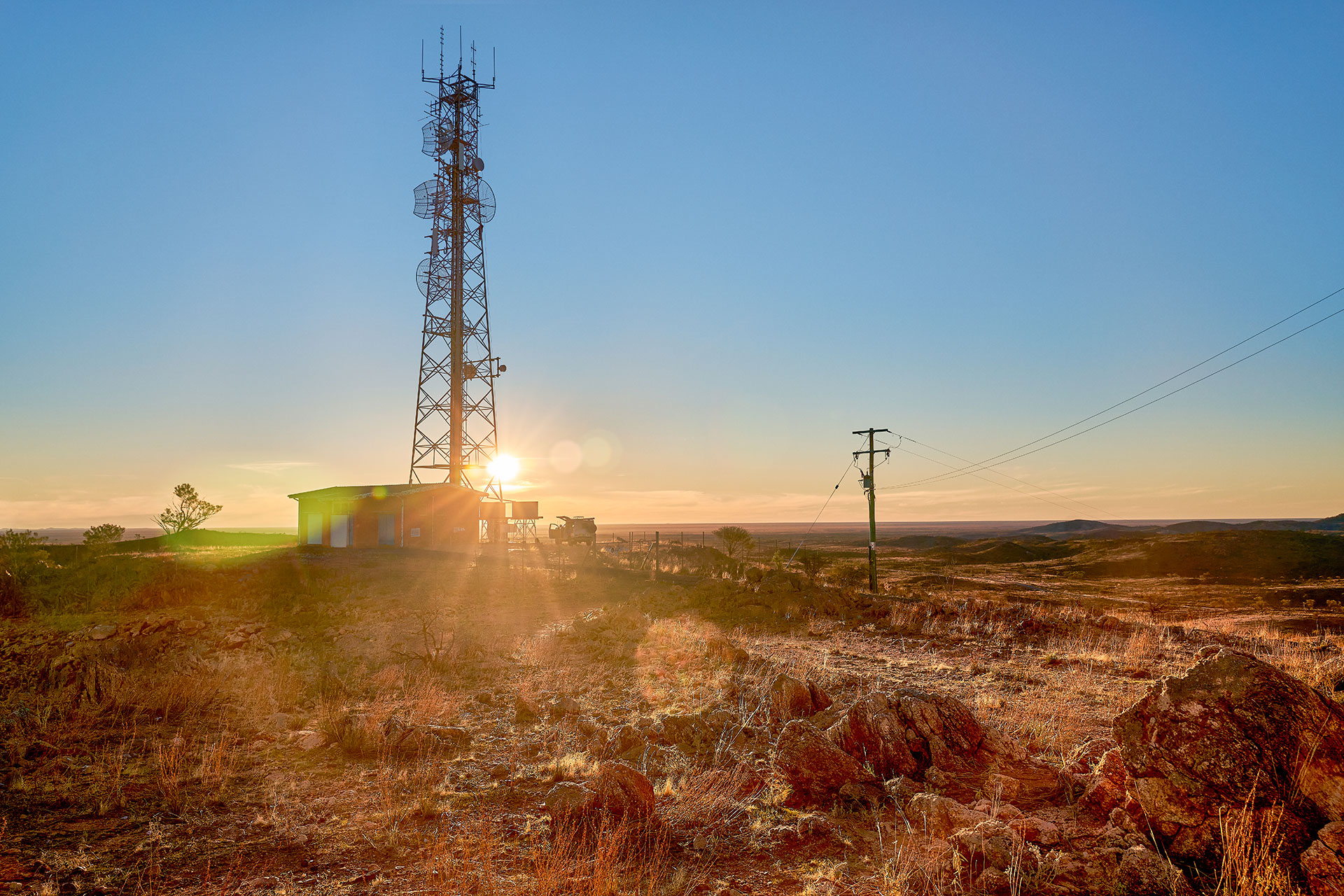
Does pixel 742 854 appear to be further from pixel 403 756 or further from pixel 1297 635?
pixel 1297 635

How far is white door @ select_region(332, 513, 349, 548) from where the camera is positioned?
34.9 metres

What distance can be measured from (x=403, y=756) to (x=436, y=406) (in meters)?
34.9

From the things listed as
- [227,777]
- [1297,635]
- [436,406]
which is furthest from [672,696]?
[436,406]

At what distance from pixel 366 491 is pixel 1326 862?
122ft

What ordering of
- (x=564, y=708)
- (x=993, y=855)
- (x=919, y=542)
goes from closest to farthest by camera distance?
(x=993, y=855) < (x=564, y=708) < (x=919, y=542)

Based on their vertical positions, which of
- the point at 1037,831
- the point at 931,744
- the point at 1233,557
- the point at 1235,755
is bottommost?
the point at 1233,557

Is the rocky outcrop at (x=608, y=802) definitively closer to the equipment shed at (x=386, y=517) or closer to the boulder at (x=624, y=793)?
the boulder at (x=624, y=793)

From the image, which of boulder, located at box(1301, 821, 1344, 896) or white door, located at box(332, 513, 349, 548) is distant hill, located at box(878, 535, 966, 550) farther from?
boulder, located at box(1301, 821, 1344, 896)

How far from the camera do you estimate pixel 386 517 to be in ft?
115

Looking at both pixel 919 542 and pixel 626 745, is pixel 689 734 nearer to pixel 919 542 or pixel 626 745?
pixel 626 745

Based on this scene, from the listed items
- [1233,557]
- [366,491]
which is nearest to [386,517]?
[366,491]

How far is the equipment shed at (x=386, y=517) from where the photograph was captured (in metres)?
34.9

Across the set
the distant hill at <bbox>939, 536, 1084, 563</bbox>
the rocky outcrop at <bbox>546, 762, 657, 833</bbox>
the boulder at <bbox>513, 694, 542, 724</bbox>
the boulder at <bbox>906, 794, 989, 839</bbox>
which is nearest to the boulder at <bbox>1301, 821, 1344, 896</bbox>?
the boulder at <bbox>906, 794, 989, 839</bbox>

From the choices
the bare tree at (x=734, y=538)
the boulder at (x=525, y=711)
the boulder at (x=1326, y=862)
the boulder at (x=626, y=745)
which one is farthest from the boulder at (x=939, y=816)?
the bare tree at (x=734, y=538)
